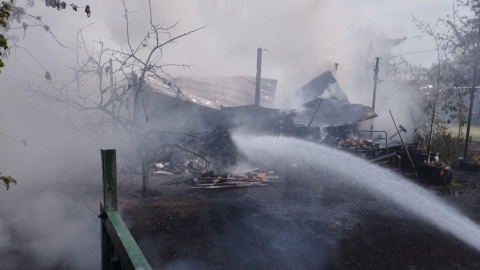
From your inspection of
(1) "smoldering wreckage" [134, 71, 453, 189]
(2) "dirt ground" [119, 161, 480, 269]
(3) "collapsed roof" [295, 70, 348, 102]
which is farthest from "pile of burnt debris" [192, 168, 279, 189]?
(3) "collapsed roof" [295, 70, 348, 102]

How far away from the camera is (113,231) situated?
7.76 ft

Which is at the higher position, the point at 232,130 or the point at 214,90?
the point at 214,90

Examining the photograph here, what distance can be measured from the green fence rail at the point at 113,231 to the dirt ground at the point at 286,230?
10.8 ft

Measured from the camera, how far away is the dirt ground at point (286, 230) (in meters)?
6.11

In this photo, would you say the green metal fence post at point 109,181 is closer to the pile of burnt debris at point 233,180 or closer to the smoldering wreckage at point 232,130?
the smoldering wreckage at point 232,130

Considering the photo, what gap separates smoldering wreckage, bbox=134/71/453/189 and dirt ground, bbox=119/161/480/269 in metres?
1.15

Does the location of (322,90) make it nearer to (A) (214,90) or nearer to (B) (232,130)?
(A) (214,90)

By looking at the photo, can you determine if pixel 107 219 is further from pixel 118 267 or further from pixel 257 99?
pixel 257 99

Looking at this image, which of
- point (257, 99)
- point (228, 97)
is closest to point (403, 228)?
point (257, 99)

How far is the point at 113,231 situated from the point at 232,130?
11.4 meters

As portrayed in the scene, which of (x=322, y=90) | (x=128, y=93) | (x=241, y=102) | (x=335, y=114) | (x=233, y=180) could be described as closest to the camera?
(x=128, y=93)

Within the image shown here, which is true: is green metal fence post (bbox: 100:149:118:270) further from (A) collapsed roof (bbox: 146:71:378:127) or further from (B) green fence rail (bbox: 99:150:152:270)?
(A) collapsed roof (bbox: 146:71:378:127)

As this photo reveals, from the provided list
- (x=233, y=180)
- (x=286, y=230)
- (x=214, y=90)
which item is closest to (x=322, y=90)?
(x=214, y=90)

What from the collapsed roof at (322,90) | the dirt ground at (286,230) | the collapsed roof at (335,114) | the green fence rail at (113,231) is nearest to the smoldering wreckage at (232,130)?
the collapsed roof at (335,114)
